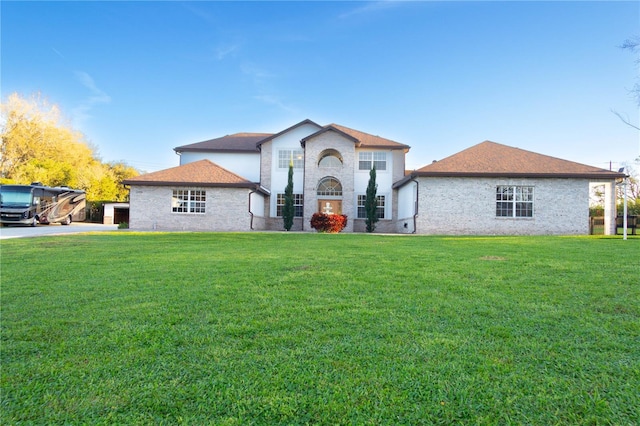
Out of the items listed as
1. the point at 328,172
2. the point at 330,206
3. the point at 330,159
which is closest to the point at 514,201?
the point at 330,206

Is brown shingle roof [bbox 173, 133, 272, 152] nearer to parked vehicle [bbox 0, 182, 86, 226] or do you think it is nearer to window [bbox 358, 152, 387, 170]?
window [bbox 358, 152, 387, 170]

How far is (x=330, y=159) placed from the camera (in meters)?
24.2

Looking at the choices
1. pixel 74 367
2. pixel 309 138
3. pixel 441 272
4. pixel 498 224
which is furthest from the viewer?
pixel 309 138

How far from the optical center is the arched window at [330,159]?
78.5 feet

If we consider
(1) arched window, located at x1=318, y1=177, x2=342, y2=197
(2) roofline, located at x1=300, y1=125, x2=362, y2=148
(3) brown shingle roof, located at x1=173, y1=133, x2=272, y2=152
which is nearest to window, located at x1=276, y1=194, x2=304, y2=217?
(1) arched window, located at x1=318, y1=177, x2=342, y2=197

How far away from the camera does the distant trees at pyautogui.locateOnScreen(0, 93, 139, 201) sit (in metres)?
34.5

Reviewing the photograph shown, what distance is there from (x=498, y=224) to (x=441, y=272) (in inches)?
610

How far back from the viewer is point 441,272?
5688 mm

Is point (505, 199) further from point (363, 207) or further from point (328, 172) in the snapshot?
point (328, 172)

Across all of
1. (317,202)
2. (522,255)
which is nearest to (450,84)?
(317,202)

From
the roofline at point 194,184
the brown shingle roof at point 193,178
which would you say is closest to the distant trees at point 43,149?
the brown shingle roof at point 193,178

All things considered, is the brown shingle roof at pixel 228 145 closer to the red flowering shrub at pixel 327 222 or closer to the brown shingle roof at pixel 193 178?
the brown shingle roof at pixel 193 178

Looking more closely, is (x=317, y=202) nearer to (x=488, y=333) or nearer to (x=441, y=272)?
(x=441, y=272)

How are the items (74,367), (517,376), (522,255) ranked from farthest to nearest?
(522,255) → (74,367) → (517,376)
